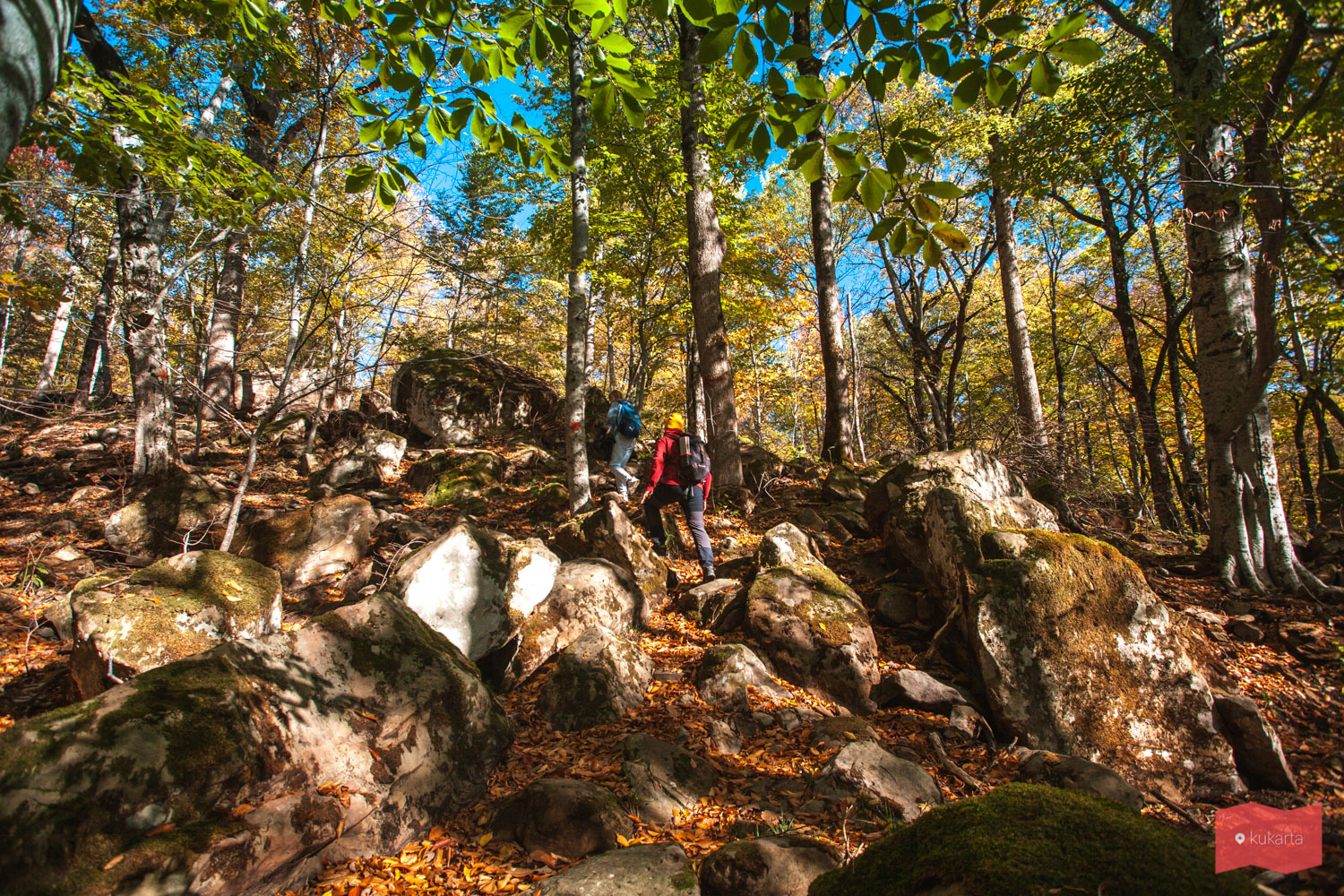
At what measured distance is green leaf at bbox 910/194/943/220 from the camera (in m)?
1.69

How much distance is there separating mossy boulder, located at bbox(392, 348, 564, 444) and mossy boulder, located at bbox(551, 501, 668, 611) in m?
6.34

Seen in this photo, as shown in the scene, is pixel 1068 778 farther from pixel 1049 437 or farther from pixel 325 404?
pixel 325 404

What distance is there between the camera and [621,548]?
6332 millimetres

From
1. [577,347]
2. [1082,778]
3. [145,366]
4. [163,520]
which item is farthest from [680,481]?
[145,366]

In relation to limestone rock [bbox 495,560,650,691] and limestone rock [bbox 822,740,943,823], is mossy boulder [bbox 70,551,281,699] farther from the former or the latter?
limestone rock [bbox 822,740,943,823]

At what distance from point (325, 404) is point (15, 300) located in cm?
689

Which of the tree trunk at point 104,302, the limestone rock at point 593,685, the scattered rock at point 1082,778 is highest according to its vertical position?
the tree trunk at point 104,302

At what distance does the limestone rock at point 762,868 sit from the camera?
2.37 metres

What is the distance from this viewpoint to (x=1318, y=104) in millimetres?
3828

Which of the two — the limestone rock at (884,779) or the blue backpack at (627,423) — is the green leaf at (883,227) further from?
the blue backpack at (627,423)

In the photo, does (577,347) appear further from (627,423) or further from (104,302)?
(104,302)

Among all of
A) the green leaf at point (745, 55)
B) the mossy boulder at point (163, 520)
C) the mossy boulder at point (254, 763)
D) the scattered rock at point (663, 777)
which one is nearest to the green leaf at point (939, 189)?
the green leaf at point (745, 55)

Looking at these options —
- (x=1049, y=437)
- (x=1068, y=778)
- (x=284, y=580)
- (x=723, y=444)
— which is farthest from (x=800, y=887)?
(x=1049, y=437)

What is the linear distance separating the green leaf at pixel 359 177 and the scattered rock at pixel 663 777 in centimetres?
347
